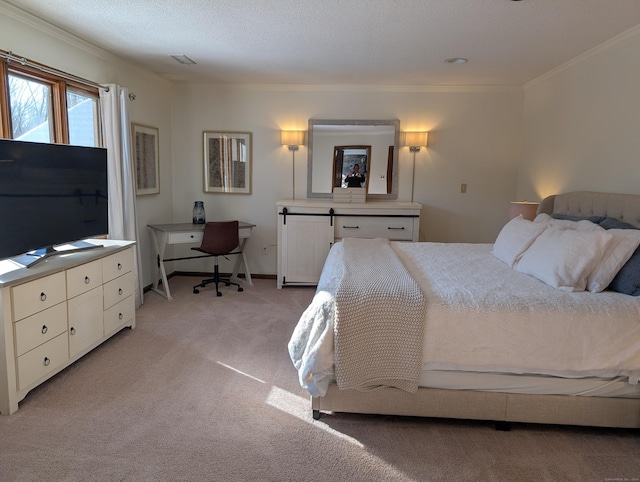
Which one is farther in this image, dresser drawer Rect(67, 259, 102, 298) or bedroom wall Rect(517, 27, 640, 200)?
bedroom wall Rect(517, 27, 640, 200)

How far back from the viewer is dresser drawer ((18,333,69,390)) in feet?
7.65

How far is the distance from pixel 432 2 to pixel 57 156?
8.47 feet

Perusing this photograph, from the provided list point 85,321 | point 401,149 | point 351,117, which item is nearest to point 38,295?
point 85,321

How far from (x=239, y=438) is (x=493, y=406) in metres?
1.32

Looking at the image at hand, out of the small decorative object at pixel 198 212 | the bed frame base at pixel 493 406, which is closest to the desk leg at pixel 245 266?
the small decorative object at pixel 198 212

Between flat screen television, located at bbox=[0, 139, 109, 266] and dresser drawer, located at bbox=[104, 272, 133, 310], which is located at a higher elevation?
flat screen television, located at bbox=[0, 139, 109, 266]

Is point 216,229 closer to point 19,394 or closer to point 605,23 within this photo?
point 19,394

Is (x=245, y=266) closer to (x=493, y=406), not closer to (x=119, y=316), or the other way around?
(x=119, y=316)

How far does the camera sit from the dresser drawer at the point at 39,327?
2303mm

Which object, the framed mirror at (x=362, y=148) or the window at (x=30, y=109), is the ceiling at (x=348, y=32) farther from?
the framed mirror at (x=362, y=148)

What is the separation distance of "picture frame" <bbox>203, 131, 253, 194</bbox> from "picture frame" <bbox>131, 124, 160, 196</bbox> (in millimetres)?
605

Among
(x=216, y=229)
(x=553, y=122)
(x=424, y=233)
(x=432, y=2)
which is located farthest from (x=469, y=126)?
(x=216, y=229)

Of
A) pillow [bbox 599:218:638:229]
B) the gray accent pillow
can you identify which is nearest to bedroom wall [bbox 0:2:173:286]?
the gray accent pillow

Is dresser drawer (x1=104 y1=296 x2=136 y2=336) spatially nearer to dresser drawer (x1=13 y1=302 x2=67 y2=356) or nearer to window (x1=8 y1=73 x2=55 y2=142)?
dresser drawer (x1=13 y1=302 x2=67 y2=356)
